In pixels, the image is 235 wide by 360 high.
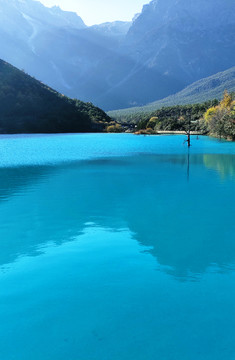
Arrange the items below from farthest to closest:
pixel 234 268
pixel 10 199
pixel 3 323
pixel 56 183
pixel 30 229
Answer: pixel 56 183, pixel 10 199, pixel 30 229, pixel 234 268, pixel 3 323

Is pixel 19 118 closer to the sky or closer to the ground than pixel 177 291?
closer to the sky

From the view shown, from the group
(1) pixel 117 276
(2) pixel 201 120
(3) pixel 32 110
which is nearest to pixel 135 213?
(1) pixel 117 276

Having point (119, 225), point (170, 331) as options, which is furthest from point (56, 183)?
point (170, 331)

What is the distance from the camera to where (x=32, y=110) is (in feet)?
400

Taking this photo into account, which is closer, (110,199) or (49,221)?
(49,221)

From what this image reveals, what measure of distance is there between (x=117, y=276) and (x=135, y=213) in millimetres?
6524

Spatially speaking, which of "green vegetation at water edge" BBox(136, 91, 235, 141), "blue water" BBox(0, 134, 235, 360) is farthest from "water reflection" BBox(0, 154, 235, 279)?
"green vegetation at water edge" BBox(136, 91, 235, 141)

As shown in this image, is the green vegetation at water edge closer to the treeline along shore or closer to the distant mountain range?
the treeline along shore

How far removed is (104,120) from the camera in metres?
158

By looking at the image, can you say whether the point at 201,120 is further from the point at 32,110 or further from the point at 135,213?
the point at 135,213

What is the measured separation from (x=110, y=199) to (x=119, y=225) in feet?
15.8

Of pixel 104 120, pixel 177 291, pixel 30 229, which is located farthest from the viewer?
pixel 104 120

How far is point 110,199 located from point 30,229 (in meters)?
5.98

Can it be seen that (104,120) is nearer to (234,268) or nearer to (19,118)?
(19,118)
